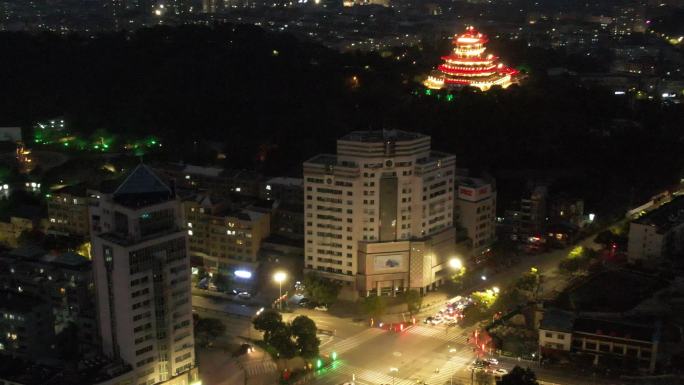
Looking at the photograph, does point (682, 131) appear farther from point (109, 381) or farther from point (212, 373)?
point (109, 381)

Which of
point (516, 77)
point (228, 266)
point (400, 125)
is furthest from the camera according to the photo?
point (516, 77)

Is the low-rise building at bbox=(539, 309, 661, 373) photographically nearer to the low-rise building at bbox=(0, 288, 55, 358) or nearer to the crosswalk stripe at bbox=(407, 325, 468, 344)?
the crosswalk stripe at bbox=(407, 325, 468, 344)

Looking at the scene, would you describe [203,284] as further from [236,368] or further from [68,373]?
[68,373]

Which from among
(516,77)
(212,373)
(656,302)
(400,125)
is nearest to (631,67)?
(516,77)

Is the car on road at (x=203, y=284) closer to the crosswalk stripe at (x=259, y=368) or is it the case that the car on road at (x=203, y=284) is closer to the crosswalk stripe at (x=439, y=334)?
the crosswalk stripe at (x=259, y=368)

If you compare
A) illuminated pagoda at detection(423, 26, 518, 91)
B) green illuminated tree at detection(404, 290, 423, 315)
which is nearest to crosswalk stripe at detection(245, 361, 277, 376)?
green illuminated tree at detection(404, 290, 423, 315)

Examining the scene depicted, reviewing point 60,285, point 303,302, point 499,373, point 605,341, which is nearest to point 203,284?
point 303,302
